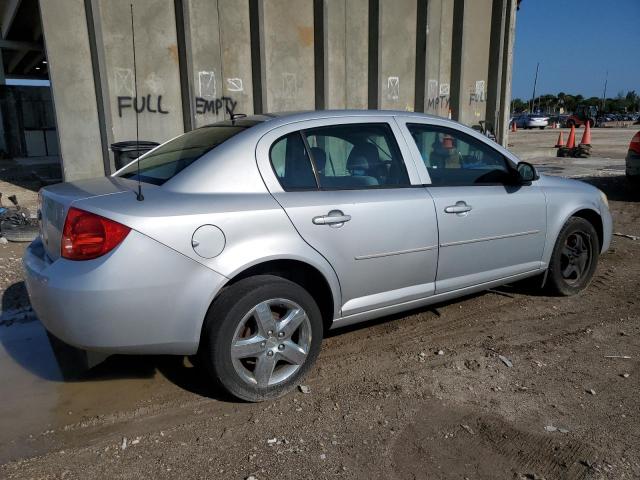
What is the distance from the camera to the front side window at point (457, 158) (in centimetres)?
374

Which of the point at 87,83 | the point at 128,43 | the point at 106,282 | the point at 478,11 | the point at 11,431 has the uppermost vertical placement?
the point at 478,11

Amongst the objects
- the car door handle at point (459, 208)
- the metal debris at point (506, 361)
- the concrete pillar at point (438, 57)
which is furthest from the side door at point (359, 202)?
the concrete pillar at point (438, 57)

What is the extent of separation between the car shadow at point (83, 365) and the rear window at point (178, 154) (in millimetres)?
1147

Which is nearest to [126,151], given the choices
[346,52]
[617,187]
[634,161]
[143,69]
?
[143,69]

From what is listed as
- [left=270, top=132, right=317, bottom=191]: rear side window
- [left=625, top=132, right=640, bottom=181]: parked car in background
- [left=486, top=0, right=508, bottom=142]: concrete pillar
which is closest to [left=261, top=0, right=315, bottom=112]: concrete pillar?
[left=486, top=0, right=508, bottom=142]: concrete pillar

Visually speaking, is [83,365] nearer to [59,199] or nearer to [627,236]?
[59,199]

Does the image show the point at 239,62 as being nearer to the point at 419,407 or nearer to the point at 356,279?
the point at 356,279

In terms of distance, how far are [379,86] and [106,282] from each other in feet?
31.5

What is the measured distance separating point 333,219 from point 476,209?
48.6 inches

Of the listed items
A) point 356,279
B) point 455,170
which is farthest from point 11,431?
point 455,170

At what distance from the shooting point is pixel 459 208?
143 inches

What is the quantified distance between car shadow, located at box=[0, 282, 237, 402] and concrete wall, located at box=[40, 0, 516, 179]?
4967mm

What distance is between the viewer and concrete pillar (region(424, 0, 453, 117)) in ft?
38.9

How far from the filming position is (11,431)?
2.78 m
